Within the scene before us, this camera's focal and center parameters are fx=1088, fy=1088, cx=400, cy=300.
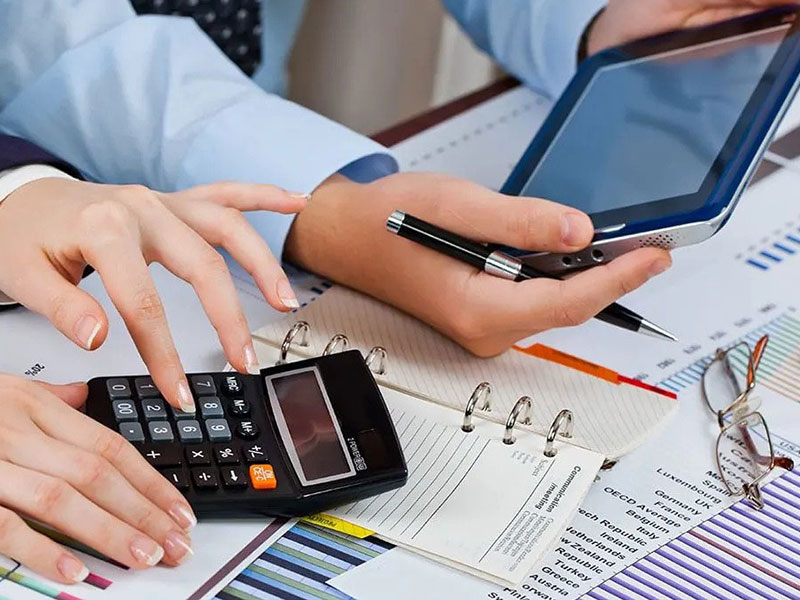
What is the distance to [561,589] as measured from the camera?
48 centimetres

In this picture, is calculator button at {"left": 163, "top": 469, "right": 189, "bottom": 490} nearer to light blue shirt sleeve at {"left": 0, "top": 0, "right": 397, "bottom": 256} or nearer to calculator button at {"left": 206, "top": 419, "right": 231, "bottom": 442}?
calculator button at {"left": 206, "top": 419, "right": 231, "bottom": 442}

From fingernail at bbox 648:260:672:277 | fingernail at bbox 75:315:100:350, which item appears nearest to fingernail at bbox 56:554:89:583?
fingernail at bbox 75:315:100:350

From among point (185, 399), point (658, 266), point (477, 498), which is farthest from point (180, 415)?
point (658, 266)

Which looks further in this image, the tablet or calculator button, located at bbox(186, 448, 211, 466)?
the tablet

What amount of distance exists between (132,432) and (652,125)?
388mm

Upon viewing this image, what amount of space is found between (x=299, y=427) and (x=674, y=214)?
0.23 m

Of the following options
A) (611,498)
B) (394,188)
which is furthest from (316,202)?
(611,498)

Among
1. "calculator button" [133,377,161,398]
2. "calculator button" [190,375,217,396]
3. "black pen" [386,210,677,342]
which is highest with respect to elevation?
"black pen" [386,210,677,342]

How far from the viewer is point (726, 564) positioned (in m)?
0.51

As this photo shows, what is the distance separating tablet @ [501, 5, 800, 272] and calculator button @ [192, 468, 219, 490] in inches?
9.1

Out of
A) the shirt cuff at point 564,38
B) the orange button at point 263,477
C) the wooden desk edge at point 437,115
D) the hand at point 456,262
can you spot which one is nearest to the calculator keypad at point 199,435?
the orange button at point 263,477

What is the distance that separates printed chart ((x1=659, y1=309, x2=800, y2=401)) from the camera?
0.64 meters

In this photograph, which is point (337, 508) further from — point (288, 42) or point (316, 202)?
point (288, 42)

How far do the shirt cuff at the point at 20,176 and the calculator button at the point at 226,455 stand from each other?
0.22 meters
